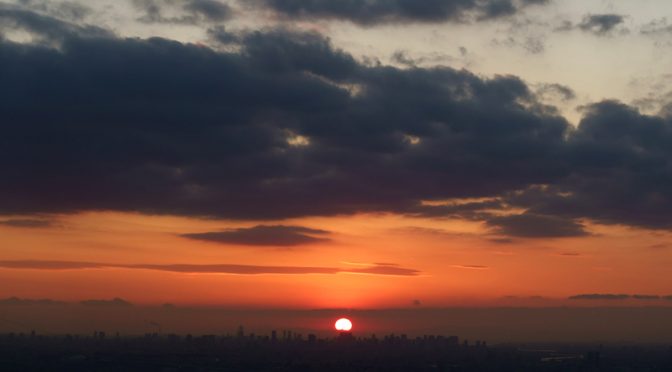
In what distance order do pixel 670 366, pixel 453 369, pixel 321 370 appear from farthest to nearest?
1. pixel 670 366
2. pixel 453 369
3. pixel 321 370

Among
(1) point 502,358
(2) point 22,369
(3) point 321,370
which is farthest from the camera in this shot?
(1) point 502,358

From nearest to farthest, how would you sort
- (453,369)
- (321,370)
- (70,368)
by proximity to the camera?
(70,368) → (321,370) → (453,369)

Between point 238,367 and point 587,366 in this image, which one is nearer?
point 238,367

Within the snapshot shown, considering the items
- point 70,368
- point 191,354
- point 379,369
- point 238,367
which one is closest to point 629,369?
point 379,369

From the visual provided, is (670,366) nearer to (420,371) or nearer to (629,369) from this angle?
(629,369)

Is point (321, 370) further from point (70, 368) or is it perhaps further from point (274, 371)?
point (70, 368)

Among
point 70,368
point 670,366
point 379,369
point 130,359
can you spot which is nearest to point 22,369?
point 70,368

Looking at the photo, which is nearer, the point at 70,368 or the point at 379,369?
the point at 70,368

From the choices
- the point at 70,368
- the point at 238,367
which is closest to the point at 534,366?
the point at 238,367

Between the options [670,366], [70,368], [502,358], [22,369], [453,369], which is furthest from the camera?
[502,358]
